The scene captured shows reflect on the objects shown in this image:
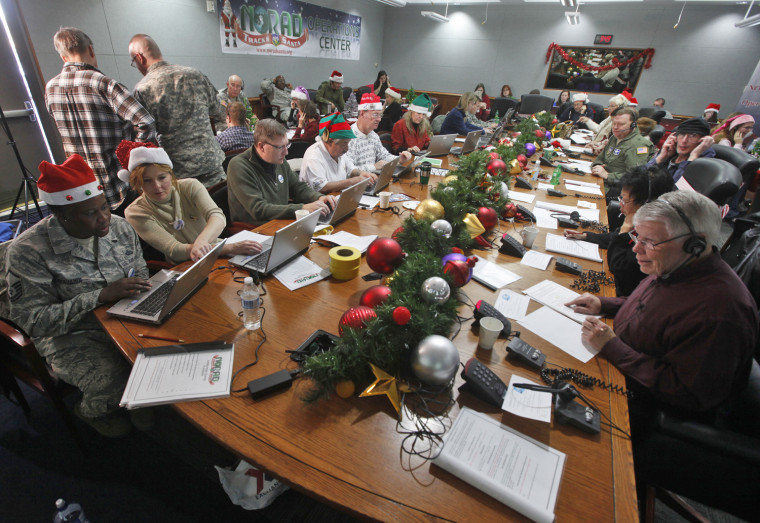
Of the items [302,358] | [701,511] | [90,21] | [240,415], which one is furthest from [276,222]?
[90,21]

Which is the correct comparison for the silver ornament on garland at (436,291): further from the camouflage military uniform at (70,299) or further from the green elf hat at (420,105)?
the green elf hat at (420,105)

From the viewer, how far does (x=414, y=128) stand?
4.26m

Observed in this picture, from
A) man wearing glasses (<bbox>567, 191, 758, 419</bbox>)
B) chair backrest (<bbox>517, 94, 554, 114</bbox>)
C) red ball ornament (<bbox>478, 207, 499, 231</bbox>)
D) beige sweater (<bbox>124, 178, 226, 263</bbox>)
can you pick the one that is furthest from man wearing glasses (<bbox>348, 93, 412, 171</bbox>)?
chair backrest (<bbox>517, 94, 554, 114</bbox>)

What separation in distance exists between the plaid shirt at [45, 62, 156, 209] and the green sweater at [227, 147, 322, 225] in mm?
793

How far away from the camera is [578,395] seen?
106 cm

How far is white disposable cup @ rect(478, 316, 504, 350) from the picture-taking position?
1192 mm

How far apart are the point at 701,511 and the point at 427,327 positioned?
5.47 ft

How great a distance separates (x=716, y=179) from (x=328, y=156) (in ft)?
8.84

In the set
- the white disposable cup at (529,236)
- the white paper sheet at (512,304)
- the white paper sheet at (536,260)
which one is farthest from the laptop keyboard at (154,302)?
the white disposable cup at (529,236)

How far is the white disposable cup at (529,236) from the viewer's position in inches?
78.6

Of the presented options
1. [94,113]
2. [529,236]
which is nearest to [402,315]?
[529,236]

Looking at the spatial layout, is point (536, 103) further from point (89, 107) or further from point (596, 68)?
point (89, 107)

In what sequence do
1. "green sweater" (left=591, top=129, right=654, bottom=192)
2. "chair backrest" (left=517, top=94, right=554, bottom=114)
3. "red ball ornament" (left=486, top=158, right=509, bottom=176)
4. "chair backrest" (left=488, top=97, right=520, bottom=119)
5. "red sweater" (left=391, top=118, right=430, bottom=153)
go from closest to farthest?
1. "red ball ornament" (left=486, top=158, right=509, bottom=176)
2. "green sweater" (left=591, top=129, right=654, bottom=192)
3. "red sweater" (left=391, top=118, right=430, bottom=153)
4. "chair backrest" (left=517, top=94, right=554, bottom=114)
5. "chair backrest" (left=488, top=97, right=520, bottom=119)

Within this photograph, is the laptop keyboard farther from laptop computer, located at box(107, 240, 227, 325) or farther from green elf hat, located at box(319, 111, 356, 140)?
green elf hat, located at box(319, 111, 356, 140)
